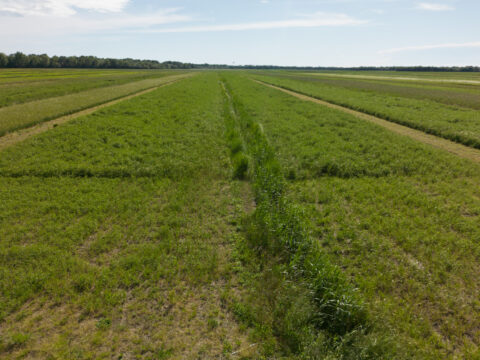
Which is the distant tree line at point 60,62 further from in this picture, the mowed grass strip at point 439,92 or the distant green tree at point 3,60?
the mowed grass strip at point 439,92

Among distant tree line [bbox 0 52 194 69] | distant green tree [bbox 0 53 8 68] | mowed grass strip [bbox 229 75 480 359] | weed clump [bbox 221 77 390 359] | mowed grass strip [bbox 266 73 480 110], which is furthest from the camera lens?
distant tree line [bbox 0 52 194 69]

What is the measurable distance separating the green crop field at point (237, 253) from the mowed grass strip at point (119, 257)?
0.04m

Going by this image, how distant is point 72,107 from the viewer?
26.2 meters

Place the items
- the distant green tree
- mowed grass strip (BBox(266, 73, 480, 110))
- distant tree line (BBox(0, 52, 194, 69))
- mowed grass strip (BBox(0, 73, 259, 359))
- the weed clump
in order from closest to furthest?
the weed clump → mowed grass strip (BBox(0, 73, 259, 359)) → mowed grass strip (BBox(266, 73, 480, 110)) → the distant green tree → distant tree line (BBox(0, 52, 194, 69))

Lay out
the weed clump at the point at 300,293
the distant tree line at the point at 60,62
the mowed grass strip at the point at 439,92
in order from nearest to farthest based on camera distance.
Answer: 1. the weed clump at the point at 300,293
2. the mowed grass strip at the point at 439,92
3. the distant tree line at the point at 60,62

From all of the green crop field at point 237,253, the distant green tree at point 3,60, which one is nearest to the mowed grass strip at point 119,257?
the green crop field at point 237,253

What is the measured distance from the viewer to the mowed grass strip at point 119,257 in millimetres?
4695

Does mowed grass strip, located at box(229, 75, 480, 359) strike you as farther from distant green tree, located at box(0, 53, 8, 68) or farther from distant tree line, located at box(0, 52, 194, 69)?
distant tree line, located at box(0, 52, 194, 69)

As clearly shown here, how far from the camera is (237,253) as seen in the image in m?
7.04

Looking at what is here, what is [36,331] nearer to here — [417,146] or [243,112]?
[417,146]

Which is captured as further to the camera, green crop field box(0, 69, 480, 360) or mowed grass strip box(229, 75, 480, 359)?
mowed grass strip box(229, 75, 480, 359)

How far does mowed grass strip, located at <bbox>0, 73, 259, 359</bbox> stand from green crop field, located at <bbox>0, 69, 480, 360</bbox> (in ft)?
0.13

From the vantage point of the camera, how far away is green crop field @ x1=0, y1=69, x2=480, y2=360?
4707 mm

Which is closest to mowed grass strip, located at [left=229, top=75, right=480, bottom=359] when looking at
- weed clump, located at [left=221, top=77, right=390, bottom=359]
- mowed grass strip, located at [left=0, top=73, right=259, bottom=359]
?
weed clump, located at [left=221, top=77, right=390, bottom=359]
